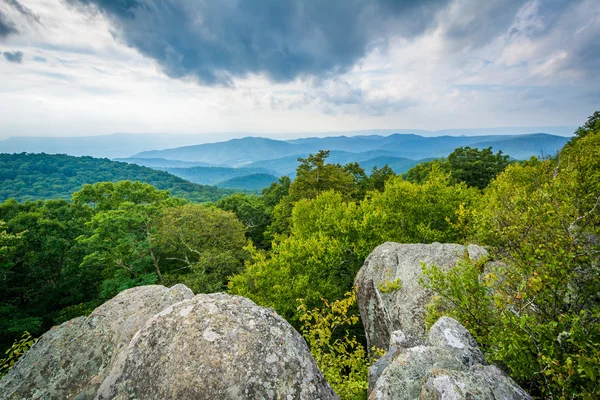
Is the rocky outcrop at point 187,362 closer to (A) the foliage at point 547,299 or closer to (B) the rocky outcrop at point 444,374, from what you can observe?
(B) the rocky outcrop at point 444,374

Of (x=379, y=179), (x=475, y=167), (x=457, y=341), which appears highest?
(x=457, y=341)

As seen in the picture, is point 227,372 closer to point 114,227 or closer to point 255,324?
point 255,324

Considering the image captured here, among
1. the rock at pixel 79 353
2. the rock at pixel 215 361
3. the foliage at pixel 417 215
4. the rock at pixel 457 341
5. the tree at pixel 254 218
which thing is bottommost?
the tree at pixel 254 218

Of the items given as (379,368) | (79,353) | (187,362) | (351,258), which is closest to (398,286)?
(379,368)

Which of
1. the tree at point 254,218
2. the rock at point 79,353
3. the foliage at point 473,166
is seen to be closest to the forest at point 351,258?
the rock at point 79,353

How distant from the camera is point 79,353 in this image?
6895mm

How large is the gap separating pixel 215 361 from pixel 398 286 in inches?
365

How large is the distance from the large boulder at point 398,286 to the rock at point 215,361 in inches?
265

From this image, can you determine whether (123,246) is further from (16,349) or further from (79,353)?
(79,353)

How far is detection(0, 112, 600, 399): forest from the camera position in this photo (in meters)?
5.32

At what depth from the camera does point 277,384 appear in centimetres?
488

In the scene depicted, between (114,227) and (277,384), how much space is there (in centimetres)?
2982

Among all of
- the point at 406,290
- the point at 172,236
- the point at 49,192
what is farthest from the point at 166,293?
the point at 49,192

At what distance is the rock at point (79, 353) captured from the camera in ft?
20.5
